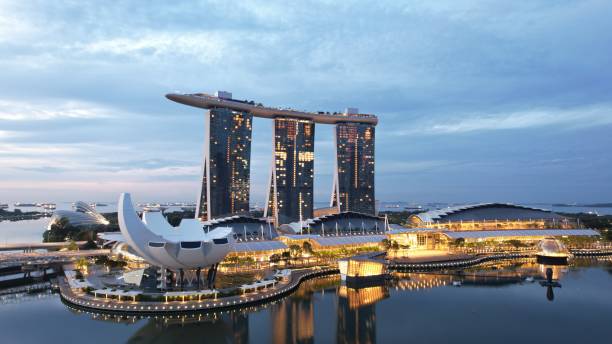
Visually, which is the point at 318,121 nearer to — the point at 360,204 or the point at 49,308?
the point at 360,204

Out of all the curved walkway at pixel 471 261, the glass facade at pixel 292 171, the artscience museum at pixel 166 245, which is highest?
the glass facade at pixel 292 171

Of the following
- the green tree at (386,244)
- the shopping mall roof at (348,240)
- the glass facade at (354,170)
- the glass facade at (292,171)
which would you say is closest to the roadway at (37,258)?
the shopping mall roof at (348,240)

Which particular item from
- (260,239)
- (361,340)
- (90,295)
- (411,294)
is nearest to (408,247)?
(260,239)

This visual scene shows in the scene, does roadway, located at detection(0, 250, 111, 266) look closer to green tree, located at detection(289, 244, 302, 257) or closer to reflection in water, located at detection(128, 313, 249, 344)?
green tree, located at detection(289, 244, 302, 257)

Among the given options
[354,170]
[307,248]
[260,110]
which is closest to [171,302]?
[307,248]

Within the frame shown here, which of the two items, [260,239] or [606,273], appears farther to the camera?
[260,239]

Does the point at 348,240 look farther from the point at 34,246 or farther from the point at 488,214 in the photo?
the point at 34,246

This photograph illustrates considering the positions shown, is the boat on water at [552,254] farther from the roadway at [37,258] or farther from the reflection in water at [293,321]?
the roadway at [37,258]
